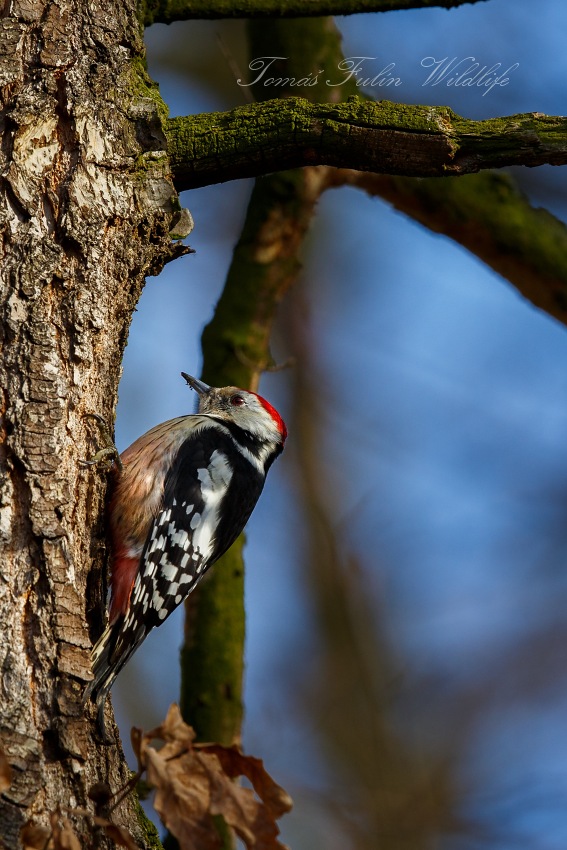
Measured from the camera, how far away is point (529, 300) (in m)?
4.76

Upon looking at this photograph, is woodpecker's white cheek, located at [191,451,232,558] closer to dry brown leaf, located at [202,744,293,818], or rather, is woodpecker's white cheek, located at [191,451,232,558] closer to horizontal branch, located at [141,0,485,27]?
dry brown leaf, located at [202,744,293,818]

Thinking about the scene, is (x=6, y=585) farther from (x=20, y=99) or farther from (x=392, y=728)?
(x=392, y=728)

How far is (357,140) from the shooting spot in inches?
119

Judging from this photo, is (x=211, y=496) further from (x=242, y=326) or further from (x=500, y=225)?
(x=500, y=225)

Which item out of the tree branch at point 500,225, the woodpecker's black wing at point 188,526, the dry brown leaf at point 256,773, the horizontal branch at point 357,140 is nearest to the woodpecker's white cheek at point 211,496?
the woodpecker's black wing at point 188,526

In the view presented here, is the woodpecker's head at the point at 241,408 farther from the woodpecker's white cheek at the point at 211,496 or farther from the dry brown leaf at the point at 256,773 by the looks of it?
the dry brown leaf at the point at 256,773

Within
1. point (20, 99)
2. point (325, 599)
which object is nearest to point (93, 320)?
point (20, 99)

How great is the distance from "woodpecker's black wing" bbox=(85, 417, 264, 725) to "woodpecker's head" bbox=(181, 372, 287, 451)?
0.75 ft

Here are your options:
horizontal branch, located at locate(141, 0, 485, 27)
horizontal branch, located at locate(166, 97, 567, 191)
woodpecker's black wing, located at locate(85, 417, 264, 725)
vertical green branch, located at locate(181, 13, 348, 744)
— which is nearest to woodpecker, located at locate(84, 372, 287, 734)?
woodpecker's black wing, located at locate(85, 417, 264, 725)

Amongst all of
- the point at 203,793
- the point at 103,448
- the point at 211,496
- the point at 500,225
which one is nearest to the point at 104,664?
the point at 103,448

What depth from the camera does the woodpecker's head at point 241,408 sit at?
14.7ft

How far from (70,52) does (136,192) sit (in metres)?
0.51

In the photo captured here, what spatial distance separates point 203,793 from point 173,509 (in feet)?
5.46

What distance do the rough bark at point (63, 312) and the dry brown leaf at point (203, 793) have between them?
0.38m
